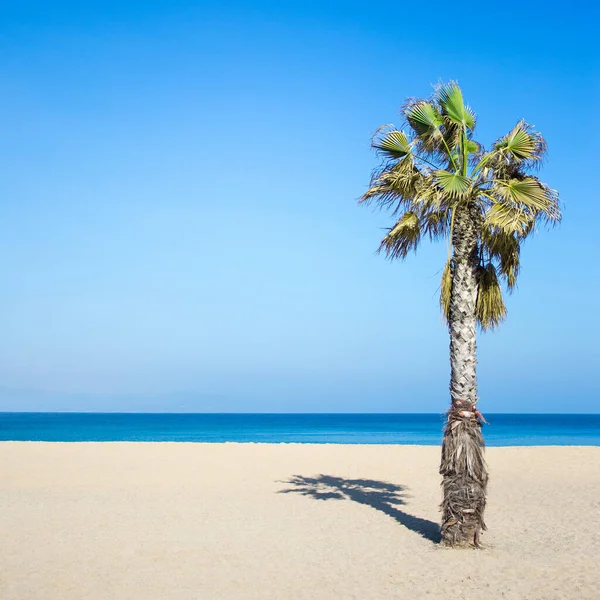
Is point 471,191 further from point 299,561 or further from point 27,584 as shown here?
point 27,584

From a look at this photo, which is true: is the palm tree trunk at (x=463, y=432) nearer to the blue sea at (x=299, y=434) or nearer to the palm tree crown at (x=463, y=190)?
the palm tree crown at (x=463, y=190)

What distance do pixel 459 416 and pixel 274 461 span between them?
15835mm

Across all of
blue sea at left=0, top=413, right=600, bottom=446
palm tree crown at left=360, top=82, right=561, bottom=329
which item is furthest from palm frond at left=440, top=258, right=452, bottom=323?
blue sea at left=0, top=413, right=600, bottom=446

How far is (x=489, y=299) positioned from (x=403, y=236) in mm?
2101

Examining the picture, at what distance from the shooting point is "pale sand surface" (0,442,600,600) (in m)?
9.73

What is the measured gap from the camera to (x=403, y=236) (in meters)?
13.3

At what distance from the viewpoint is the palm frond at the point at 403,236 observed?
42.4 ft

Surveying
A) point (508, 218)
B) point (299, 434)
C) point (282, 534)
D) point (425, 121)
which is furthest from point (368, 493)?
point (299, 434)

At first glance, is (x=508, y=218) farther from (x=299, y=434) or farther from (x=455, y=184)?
(x=299, y=434)

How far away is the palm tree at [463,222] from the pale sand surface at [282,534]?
149cm

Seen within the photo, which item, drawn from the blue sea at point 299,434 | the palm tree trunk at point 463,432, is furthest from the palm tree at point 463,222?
the blue sea at point 299,434

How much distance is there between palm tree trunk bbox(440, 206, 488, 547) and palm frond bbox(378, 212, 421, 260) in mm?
1131

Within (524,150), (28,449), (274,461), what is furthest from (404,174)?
(28,449)

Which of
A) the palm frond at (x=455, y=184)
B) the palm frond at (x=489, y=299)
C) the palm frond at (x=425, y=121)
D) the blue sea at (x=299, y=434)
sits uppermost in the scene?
the palm frond at (x=425, y=121)
